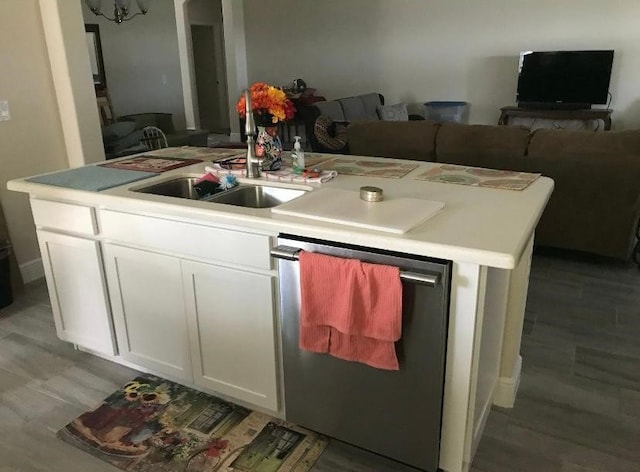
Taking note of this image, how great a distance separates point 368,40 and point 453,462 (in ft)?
23.0

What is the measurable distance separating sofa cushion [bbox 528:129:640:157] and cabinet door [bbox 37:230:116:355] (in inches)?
108

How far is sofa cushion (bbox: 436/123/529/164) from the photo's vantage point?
3.47 metres

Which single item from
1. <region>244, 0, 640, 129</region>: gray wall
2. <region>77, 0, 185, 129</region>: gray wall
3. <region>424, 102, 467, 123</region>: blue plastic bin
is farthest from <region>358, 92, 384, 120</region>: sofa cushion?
<region>77, 0, 185, 129</region>: gray wall

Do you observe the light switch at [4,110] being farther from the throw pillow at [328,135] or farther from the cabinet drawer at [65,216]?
the throw pillow at [328,135]

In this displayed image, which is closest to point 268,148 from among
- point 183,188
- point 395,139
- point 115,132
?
point 183,188

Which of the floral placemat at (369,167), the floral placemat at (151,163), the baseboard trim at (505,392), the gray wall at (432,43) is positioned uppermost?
the gray wall at (432,43)

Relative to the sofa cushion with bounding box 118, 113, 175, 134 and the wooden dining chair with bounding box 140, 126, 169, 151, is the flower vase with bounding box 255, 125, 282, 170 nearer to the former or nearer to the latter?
the wooden dining chair with bounding box 140, 126, 169, 151

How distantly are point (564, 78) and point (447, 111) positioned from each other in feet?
4.83

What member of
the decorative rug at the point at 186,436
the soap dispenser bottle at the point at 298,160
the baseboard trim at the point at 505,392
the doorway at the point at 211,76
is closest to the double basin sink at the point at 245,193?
the soap dispenser bottle at the point at 298,160

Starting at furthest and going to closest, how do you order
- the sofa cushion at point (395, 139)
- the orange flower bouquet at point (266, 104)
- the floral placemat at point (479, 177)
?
the sofa cushion at point (395, 139)
the orange flower bouquet at point (266, 104)
the floral placemat at point (479, 177)

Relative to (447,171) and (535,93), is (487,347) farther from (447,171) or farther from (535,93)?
(535,93)

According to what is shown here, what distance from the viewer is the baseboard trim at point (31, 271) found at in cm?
350

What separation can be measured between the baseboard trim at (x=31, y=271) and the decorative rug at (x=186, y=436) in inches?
64.6

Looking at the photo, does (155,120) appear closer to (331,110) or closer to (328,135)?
(331,110)
